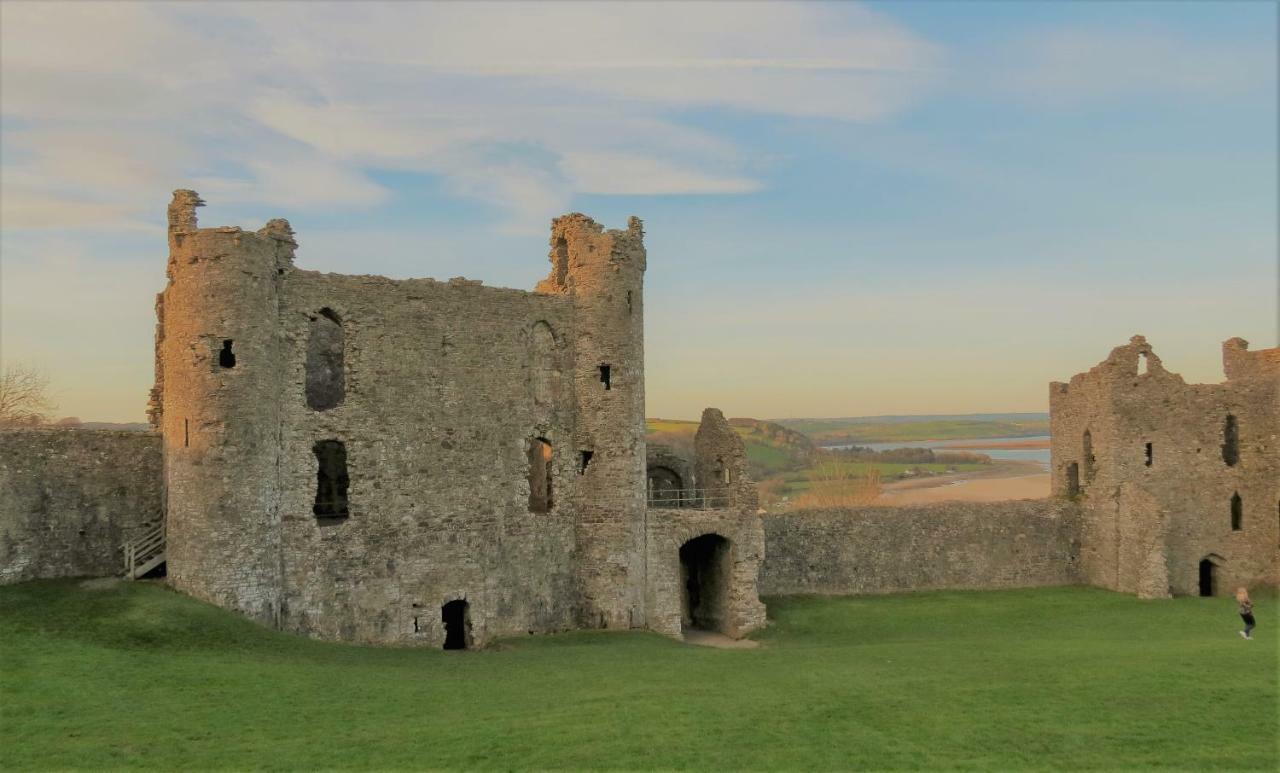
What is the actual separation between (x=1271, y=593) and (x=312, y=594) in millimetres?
32368

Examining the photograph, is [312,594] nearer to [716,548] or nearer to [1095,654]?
[716,548]

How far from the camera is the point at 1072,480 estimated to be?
39.9 m

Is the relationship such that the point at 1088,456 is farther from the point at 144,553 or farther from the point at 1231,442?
the point at 144,553

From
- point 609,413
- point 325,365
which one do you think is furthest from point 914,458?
point 325,365

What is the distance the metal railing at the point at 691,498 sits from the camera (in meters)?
33.2

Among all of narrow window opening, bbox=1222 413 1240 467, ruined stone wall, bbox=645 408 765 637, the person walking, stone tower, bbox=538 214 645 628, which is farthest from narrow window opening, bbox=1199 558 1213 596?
stone tower, bbox=538 214 645 628

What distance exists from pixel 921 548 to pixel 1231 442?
12206 millimetres

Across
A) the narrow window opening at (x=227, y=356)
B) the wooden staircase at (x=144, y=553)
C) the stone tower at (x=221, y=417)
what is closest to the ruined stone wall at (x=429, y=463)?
the stone tower at (x=221, y=417)

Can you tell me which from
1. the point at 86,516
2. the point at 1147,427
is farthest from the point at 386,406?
the point at 1147,427

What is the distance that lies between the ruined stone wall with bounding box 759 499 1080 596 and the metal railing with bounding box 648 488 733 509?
2414mm

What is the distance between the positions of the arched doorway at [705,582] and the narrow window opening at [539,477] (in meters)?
4.88

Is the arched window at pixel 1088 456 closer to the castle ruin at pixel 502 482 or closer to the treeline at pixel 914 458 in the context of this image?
the castle ruin at pixel 502 482

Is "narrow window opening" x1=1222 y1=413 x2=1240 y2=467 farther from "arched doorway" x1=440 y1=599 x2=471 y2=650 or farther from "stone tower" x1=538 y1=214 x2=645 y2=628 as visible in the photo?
"arched doorway" x1=440 y1=599 x2=471 y2=650

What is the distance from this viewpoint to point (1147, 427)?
37.1 m
